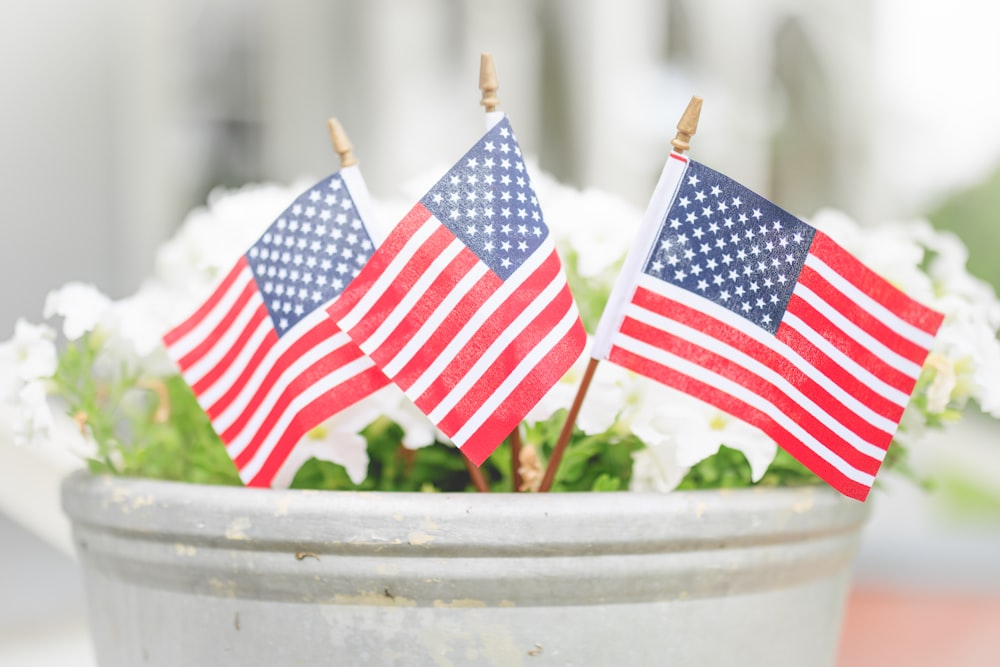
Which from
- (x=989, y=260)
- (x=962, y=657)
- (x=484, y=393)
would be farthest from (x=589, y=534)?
(x=989, y=260)

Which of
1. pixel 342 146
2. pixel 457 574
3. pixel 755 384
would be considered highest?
pixel 342 146

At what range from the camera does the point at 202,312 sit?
0.67 m

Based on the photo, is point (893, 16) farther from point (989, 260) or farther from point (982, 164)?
point (989, 260)

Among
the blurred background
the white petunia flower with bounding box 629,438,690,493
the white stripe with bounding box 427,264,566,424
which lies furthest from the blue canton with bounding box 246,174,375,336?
the blurred background

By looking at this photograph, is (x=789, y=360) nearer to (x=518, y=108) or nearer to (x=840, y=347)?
(x=840, y=347)

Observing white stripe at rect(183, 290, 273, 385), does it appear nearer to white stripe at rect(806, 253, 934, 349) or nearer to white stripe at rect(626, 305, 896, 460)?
white stripe at rect(626, 305, 896, 460)

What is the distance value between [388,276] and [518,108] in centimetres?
325

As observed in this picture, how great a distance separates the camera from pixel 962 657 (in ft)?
6.10

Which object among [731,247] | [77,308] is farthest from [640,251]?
[77,308]

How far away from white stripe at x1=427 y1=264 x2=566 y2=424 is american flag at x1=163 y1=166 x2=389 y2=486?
0.06m

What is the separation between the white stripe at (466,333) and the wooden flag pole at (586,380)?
2.7 inches

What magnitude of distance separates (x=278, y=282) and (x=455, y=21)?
11.2 feet

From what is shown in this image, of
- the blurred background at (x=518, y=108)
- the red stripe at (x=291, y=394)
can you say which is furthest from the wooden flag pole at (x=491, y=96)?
the blurred background at (x=518, y=108)

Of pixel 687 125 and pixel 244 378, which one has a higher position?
pixel 687 125
